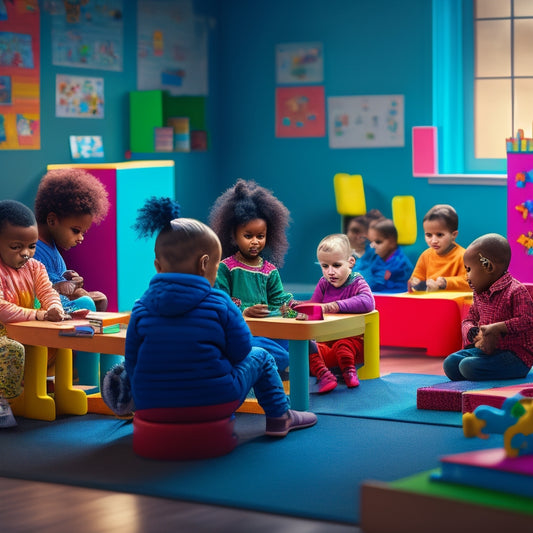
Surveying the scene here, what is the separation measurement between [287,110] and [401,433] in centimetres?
394

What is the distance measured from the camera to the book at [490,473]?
2811 millimetres

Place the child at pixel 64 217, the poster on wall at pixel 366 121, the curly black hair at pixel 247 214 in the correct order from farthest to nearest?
the poster on wall at pixel 366 121 < the child at pixel 64 217 < the curly black hair at pixel 247 214

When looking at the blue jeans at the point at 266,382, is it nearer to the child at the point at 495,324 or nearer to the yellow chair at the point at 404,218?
the child at the point at 495,324

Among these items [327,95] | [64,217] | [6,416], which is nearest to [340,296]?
[64,217]

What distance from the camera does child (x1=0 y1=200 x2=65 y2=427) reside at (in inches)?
172

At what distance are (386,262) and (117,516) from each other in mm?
3717

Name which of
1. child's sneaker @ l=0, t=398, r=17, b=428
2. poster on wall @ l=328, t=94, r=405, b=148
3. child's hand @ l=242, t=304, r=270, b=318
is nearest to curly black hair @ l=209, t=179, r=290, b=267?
child's hand @ l=242, t=304, r=270, b=318

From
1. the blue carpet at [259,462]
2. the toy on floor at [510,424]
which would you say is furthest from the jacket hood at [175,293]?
the toy on floor at [510,424]

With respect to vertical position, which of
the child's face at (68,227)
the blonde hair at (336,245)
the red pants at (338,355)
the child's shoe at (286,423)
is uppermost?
the child's face at (68,227)

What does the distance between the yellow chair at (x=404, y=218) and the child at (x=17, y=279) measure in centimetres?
284

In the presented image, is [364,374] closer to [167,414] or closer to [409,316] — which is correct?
[409,316]

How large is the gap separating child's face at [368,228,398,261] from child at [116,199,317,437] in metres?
2.80

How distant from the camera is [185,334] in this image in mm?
3672

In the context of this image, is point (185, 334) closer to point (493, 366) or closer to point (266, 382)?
point (266, 382)
